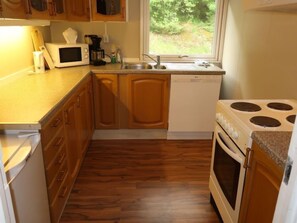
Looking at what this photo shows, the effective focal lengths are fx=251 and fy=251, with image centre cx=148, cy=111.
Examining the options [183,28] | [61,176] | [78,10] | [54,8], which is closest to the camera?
[61,176]

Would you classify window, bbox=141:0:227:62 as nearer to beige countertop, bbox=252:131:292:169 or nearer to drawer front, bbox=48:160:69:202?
drawer front, bbox=48:160:69:202

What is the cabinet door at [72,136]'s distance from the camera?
194cm

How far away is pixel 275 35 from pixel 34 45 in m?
2.40

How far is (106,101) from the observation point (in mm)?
3018

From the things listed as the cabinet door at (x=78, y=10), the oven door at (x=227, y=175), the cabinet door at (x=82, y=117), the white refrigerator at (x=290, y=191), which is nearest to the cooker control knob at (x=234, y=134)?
the oven door at (x=227, y=175)

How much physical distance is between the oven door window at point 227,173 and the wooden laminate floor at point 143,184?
1.30 feet

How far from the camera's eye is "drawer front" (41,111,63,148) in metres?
1.44

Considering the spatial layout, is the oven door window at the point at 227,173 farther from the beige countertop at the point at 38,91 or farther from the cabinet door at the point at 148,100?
the cabinet door at the point at 148,100

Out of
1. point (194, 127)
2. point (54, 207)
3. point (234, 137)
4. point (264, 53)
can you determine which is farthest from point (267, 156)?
point (194, 127)

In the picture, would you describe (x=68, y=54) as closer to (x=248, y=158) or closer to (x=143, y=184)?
(x=143, y=184)

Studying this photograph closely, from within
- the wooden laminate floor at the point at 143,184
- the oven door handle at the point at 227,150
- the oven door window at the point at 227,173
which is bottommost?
the wooden laminate floor at the point at 143,184

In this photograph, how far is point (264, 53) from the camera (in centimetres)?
234

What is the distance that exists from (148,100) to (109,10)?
1.16 metres

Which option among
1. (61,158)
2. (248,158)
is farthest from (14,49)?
(248,158)
